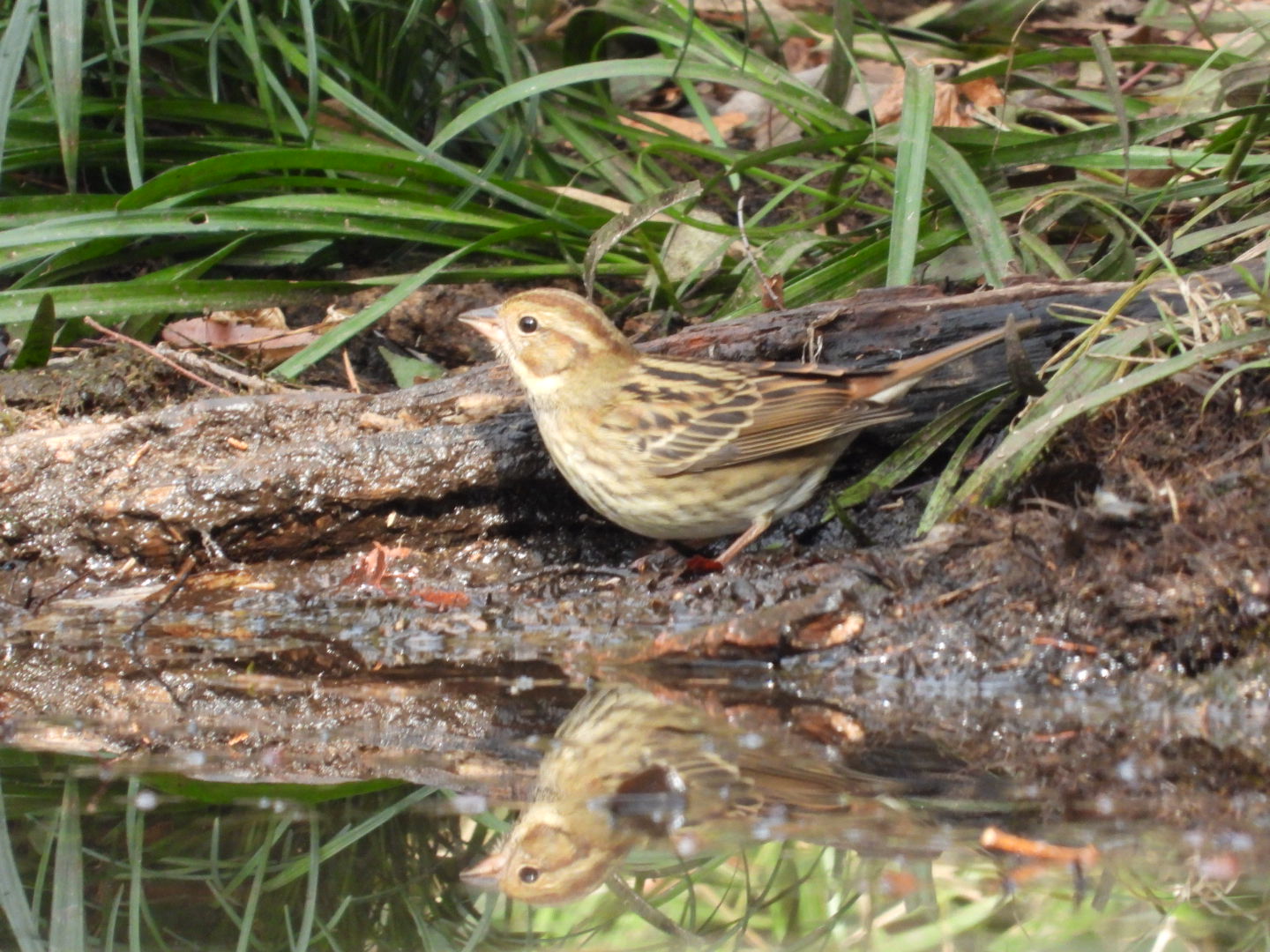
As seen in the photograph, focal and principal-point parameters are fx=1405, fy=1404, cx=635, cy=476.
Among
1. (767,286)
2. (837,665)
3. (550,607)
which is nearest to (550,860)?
(837,665)

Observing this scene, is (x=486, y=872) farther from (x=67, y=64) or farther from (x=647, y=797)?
(x=67, y=64)

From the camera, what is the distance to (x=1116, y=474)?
399 centimetres

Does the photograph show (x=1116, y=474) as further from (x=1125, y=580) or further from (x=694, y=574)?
(x=694, y=574)

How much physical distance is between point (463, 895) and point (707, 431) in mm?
2518

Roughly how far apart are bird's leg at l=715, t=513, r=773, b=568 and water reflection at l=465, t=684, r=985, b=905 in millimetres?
1489

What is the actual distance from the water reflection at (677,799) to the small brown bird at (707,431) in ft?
4.76

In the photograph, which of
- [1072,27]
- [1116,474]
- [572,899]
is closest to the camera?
[572,899]

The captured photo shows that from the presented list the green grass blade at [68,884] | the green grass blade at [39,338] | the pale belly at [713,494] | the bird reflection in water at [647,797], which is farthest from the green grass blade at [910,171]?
the green grass blade at [68,884]

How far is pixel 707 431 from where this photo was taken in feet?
15.5

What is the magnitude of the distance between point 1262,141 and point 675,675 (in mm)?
3515

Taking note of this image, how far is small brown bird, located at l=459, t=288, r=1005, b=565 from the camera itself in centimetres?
460

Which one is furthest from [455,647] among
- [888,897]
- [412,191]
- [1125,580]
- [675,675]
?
[412,191]

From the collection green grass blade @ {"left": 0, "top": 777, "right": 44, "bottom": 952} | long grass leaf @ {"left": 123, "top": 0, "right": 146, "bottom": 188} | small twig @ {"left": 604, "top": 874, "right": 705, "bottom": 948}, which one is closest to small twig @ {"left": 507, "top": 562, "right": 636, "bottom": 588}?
green grass blade @ {"left": 0, "top": 777, "right": 44, "bottom": 952}

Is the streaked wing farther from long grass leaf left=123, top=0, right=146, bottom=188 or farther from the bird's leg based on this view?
long grass leaf left=123, top=0, right=146, bottom=188
